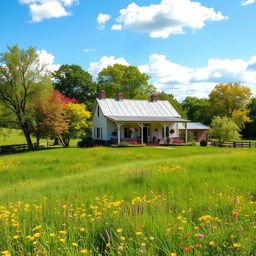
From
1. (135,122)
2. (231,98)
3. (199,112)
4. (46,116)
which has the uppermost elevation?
(231,98)

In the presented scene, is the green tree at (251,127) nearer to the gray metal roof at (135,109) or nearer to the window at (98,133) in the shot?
the gray metal roof at (135,109)

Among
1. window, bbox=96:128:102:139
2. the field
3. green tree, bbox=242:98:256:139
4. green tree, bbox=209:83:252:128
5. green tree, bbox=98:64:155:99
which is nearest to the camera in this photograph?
the field

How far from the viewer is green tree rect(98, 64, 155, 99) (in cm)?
6341

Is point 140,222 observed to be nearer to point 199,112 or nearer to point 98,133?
point 98,133

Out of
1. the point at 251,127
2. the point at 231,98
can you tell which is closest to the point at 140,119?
the point at 231,98

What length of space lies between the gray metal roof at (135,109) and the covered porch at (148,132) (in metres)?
1.55

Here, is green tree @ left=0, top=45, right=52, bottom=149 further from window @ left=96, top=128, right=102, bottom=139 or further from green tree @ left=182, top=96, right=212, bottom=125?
green tree @ left=182, top=96, right=212, bottom=125

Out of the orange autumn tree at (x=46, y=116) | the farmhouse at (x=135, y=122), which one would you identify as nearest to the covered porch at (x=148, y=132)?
the farmhouse at (x=135, y=122)

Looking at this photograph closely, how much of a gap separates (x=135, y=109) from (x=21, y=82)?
55.5 ft

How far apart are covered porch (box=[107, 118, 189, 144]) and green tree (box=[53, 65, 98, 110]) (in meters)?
23.9

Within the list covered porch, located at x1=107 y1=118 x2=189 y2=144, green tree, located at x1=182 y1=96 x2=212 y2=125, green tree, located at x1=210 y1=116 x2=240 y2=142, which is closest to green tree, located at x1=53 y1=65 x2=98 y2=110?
covered porch, located at x1=107 y1=118 x2=189 y2=144

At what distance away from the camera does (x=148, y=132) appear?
132 feet

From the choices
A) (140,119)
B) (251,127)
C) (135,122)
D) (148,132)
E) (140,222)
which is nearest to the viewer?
(140,222)

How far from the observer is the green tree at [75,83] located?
61.5 metres
